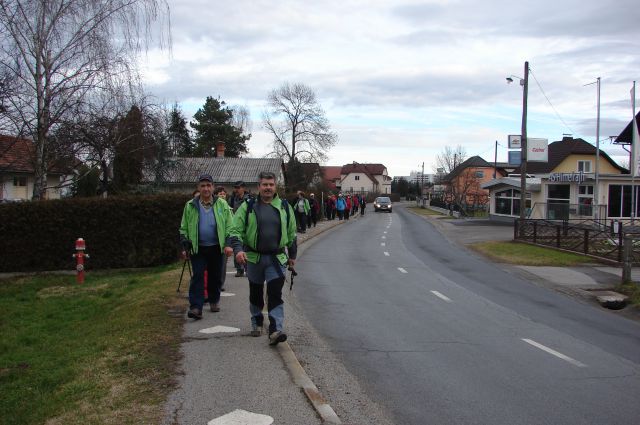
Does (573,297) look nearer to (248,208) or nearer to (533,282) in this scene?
(533,282)

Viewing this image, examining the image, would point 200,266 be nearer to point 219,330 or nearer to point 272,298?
point 219,330

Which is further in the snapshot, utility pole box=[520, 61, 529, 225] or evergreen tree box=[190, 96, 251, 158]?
evergreen tree box=[190, 96, 251, 158]

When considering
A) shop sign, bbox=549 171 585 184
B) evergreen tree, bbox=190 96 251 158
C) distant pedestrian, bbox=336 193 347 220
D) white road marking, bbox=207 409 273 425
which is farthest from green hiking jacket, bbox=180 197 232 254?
evergreen tree, bbox=190 96 251 158

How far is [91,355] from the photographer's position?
6.11 meters

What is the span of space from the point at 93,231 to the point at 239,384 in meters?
12.3

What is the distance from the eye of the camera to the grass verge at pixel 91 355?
4.54 meters

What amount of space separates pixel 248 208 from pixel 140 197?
431 inches

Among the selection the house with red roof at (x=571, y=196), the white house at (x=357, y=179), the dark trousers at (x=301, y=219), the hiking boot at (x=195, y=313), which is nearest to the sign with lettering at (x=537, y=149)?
the house with red roof at (x=571, y=196)

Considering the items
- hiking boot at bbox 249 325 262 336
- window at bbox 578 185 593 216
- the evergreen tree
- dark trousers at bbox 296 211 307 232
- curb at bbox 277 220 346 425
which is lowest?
curb at bbox 277 220 346 425

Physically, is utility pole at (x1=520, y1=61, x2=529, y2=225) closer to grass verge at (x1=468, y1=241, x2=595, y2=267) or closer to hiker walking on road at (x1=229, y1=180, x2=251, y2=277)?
grass verge at (x1=468, y1=241, x2=595, y2=267)

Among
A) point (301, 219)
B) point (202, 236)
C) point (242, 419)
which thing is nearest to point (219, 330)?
point (202, 236)

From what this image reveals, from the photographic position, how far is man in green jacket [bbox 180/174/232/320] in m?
7.64

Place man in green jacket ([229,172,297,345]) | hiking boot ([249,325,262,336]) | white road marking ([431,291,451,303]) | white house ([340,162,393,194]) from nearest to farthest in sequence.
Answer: man in green jacket ([229,172,297,345]) < hiking boot ([249,325,262,336]) < white road marking ([431,291,451,303]) < white house ([340,162,393,194])

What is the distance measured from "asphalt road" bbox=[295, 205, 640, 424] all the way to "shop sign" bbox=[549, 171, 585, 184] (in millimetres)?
23244
